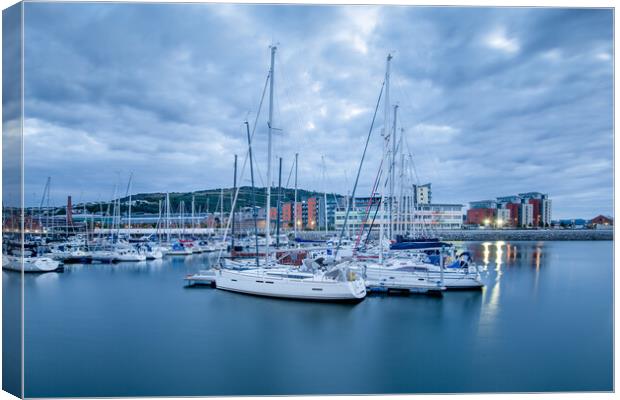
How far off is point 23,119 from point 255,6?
2.43 meters

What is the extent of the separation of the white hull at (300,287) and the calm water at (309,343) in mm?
219

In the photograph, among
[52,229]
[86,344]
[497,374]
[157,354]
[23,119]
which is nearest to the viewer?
[23,119]

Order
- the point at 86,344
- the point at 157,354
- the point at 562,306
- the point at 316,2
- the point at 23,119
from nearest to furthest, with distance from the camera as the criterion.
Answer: the point at 23,119 < the point at 316,2 < the point at 157,354 < the point at 86,344 < the point at 562,306

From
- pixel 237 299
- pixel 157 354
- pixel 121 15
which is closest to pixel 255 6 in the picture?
pixel 121 15

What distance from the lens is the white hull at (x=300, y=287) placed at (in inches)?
318

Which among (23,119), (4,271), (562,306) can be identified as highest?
(23,119)

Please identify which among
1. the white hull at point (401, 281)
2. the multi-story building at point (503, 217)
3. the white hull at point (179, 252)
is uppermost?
the multi-story building at point (503, 217)

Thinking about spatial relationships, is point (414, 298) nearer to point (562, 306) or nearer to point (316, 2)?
point (562, 306)

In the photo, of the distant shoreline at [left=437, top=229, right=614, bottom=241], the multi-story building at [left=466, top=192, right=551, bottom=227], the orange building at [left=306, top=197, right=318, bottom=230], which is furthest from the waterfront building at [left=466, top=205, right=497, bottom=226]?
the orange building at [left=306, top=197, right=318, bottom=230]

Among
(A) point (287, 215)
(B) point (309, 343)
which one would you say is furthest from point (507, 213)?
(B) point (309, 343)

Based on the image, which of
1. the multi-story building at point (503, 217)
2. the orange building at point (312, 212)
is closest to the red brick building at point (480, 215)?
the multi-story building at point (503, 217)

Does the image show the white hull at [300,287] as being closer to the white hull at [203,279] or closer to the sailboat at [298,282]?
the sailboat at [298,282]

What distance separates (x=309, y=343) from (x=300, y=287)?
8.26ft

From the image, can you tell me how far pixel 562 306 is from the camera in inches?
328
